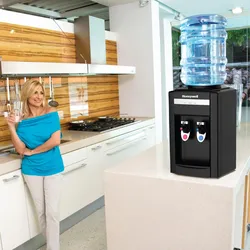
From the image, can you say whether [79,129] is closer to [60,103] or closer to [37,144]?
[60,103]

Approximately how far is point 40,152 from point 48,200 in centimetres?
38

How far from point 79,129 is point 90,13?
2.45m

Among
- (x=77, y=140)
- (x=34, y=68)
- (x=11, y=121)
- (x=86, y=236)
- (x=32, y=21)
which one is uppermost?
(x=32, y=21)

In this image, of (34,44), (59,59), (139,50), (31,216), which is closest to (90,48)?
(59,59)

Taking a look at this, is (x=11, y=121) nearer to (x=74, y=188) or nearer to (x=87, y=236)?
(x=74, y=188)

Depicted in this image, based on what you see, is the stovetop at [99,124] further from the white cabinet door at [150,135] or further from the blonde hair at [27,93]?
the blonde hair at [27,93]

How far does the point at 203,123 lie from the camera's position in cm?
153

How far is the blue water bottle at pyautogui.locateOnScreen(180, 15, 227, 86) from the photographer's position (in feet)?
5.65

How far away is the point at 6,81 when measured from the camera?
2926mm

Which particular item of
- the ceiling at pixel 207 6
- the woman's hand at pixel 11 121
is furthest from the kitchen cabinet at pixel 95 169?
the ceiling at pixel 207 6

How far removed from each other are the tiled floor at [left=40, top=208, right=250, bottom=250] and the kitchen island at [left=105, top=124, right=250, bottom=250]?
1084mm

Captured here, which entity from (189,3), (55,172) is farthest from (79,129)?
(189,3)

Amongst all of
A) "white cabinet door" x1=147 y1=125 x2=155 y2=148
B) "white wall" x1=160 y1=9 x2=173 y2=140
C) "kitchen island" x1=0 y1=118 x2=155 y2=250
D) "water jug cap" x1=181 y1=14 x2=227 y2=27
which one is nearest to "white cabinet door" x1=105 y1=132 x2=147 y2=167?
"kitchen island" x1=0 y1=118 x2=155 y2=250

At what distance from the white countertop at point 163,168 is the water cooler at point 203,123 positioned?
0.04m
